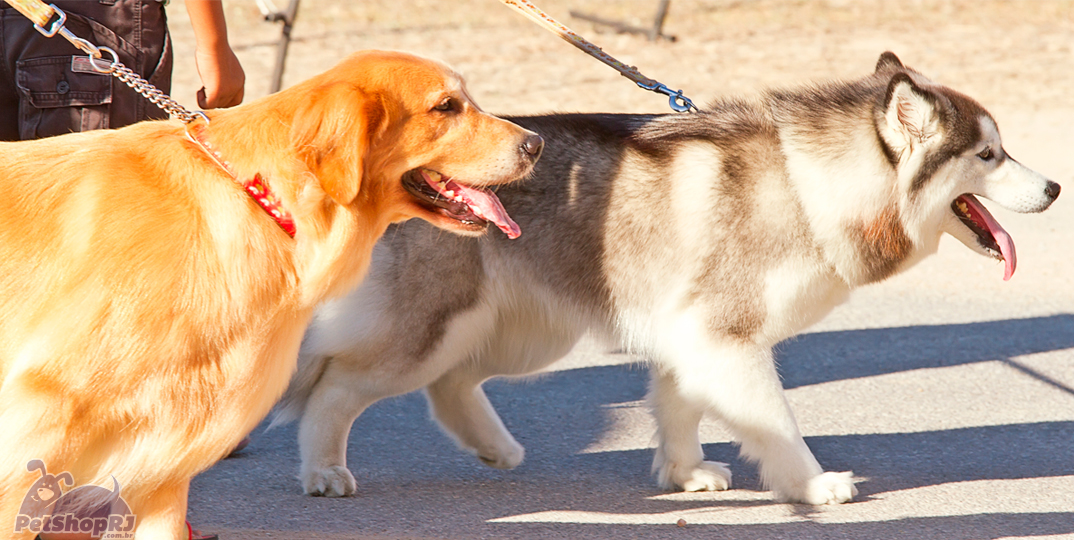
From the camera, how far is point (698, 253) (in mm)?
3896

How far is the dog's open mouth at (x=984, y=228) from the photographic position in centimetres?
A: 393

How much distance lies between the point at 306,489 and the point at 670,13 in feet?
47.9

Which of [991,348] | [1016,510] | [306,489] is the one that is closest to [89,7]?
[306,489]

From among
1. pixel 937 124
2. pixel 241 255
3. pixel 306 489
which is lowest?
pixel 306 489

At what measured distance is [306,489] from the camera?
3.95 m

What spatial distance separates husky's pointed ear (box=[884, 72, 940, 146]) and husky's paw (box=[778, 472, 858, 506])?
131 cm

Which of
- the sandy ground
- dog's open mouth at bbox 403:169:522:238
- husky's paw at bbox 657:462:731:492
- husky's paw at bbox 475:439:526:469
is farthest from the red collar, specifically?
husky's paw at bbox 657:462:731:492

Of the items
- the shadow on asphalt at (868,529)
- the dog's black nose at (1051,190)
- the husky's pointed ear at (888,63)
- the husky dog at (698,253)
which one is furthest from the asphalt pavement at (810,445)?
the husky's pointed ear at (888,63)

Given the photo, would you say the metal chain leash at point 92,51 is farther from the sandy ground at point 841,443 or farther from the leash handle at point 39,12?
the sandy ground at point 841,443

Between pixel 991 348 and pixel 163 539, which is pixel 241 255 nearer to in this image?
pixel 163 539

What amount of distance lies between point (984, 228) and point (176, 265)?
3045 mm

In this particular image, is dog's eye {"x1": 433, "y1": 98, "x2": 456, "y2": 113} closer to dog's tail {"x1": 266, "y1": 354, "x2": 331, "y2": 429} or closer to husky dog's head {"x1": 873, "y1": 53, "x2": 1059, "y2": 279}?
dog's tail {"x1": 266, "y1": 354, "x2": 331, "y2": 429}

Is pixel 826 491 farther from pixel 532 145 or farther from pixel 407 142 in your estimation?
pixel 407 142

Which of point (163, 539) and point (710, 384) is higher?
point (710, 384)
